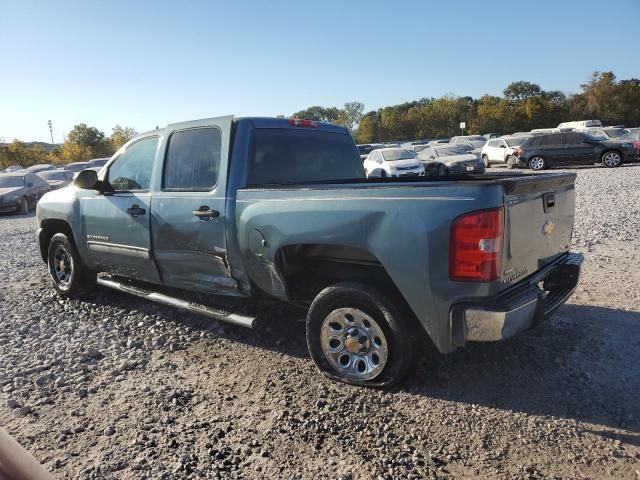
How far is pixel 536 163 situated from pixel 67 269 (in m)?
20.2

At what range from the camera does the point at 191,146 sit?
14.2 feet

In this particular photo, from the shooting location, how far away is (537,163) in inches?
835

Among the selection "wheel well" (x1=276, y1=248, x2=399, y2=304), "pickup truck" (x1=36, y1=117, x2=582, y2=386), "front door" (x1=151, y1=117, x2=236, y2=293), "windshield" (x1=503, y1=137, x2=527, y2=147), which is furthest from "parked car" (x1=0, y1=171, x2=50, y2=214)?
"windshield" (x1=503, y1=137, x2=527, y2=147)

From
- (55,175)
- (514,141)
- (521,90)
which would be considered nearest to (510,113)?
(521,90)

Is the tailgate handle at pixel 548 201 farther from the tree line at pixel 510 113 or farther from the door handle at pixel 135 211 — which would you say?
the tree line at pixel 510 113

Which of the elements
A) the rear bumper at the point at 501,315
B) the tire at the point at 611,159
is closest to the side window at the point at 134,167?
the rear bumper at the point at 501,315

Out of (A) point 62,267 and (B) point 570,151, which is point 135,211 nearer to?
(A) point 62,267

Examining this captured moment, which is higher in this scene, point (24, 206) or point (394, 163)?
point (394, 163)

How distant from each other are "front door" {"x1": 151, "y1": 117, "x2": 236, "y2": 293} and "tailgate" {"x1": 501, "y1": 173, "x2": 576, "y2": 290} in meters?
2.05

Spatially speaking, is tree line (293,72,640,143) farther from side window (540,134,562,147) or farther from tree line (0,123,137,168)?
side window (540,134,562,147)

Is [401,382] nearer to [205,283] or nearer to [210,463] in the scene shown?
[210,463]

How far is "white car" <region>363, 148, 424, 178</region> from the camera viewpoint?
19.2 m

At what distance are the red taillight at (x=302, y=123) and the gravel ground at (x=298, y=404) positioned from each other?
1869 mm

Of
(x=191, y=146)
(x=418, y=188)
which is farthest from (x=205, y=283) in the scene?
(x=418, y=188)
